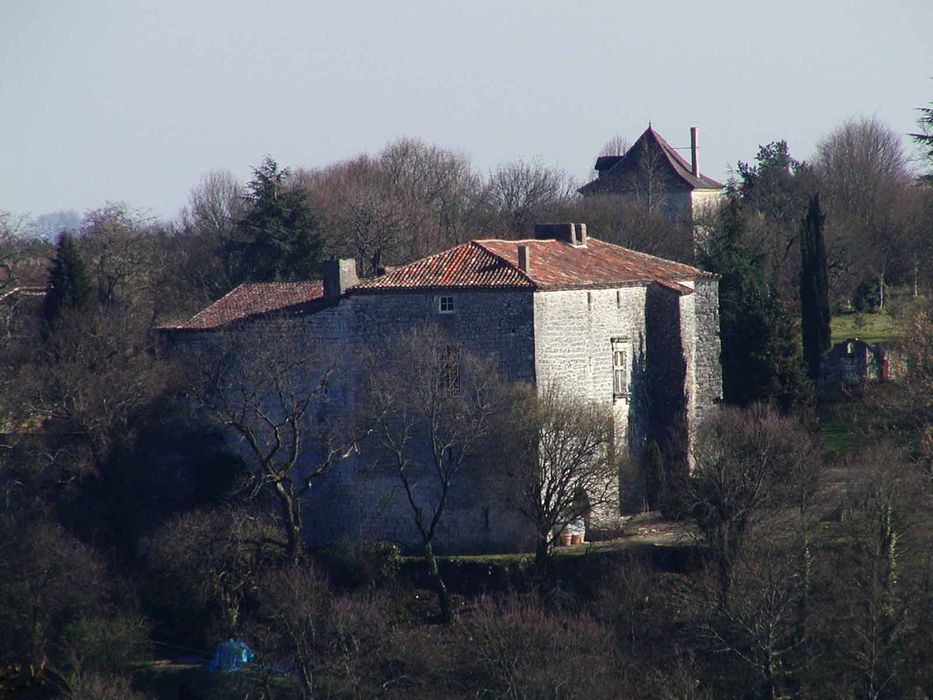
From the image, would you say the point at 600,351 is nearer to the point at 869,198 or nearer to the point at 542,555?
the point at 542,555

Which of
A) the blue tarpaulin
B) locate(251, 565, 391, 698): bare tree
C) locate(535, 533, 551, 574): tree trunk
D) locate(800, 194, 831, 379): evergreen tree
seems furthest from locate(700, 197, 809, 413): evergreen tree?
the blue tarpaulin

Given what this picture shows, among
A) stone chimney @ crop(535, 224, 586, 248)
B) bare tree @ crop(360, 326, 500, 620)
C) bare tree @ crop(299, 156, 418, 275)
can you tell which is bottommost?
bare tree @ crop(360, 326, 500, 620)

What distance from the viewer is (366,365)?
1358 inches

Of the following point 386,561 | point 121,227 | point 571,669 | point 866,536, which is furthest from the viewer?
point 121,227

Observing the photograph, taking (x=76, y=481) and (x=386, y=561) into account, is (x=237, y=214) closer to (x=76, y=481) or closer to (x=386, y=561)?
(x=76, y=481)

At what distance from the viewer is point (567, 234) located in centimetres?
3944

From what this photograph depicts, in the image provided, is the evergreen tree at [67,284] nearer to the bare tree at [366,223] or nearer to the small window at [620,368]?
the bare tree at [366,223]

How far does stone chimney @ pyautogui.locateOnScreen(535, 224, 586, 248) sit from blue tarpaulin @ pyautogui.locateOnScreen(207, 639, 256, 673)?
13.5 meters

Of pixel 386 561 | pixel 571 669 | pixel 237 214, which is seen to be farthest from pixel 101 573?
pixel 237 214

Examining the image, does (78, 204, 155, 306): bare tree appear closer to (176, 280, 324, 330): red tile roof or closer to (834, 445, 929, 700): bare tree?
(176, 280, 324, 330): red tile roof

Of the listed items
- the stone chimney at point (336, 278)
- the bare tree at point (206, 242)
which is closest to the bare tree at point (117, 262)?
the bare tree at point (206, 242)

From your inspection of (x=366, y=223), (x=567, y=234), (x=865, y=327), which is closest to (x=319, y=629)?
Result: (x=567, y=234)

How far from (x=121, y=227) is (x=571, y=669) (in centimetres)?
3108

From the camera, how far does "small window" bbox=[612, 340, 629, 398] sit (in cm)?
3622
